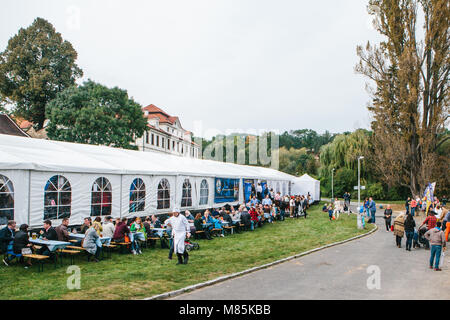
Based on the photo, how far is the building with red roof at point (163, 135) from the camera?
59.3 meters

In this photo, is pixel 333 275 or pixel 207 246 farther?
pixel 207 246

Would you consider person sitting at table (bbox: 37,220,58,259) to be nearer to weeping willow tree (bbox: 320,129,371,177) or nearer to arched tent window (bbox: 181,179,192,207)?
arched tent window (bbox: 181,179,192,207)

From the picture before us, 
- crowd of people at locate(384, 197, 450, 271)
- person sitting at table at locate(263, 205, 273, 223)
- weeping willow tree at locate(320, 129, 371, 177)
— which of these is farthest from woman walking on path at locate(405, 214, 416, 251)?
weeping willow tree at locate(320, 129, 371, 177)

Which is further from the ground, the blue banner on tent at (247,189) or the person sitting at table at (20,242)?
the blue banner on tent at (247,189)

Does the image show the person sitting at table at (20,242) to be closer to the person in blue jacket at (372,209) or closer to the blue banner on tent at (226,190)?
the blue banner on tent at (226,190)

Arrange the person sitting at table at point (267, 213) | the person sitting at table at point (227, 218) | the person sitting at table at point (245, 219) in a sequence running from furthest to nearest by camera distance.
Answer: the person sitting at table at point (267, 213) → the person sitting at table at point (245, 219) → the person sitting at table at point (227, 218)

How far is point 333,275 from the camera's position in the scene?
9.42 metres

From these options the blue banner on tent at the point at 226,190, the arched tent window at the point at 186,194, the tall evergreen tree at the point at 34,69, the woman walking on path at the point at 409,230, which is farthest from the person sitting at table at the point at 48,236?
the tall evergreen tree at the point at 34,69

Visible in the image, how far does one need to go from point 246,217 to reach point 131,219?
19.6 feet

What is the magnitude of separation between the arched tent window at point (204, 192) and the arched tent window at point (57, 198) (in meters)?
9.41

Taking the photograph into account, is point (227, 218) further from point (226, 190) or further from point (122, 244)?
point (226, 190)

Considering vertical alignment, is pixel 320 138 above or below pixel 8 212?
above
